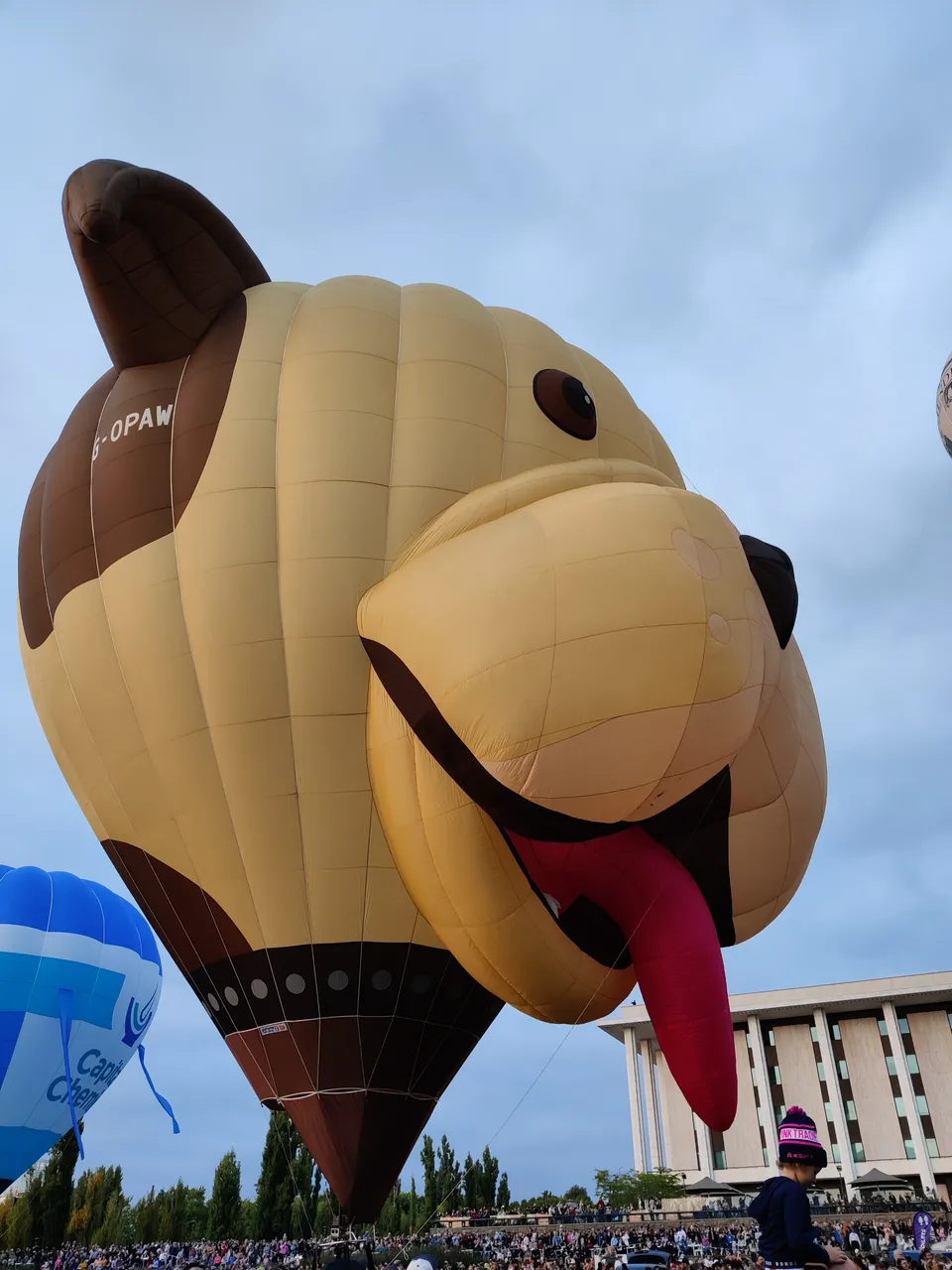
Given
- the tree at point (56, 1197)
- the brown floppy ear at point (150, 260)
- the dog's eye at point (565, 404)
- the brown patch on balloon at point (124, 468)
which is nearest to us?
the brown floppy ear at point (150, 260)

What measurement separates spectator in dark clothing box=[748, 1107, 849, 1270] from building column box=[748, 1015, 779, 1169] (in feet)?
142

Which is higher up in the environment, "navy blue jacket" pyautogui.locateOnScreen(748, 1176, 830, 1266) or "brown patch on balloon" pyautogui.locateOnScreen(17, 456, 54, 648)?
"brown patch on balloon" pyautogui.locateOnScreen(17, 456, 54, 648)

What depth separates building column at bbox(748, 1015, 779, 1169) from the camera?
137ft

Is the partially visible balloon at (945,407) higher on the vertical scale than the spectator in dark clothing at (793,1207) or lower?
higher

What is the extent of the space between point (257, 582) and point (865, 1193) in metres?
40.6

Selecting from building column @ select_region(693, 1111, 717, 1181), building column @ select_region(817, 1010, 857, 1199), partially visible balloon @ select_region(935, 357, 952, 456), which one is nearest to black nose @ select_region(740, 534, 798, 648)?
partially visible balloon @ select_region(935, 357, 952, 456)

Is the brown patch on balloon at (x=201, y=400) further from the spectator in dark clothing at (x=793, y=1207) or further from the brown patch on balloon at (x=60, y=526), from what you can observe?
the spectator in dark clothing at (x=793, y=1207)

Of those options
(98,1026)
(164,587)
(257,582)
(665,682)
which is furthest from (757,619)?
(98,1026)

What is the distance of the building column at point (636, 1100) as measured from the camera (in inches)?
1766

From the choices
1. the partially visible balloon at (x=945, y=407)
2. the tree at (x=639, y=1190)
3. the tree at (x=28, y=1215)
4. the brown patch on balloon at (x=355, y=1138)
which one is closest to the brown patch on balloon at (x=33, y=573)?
the brown patch on balloon at (x=355, y=1138)

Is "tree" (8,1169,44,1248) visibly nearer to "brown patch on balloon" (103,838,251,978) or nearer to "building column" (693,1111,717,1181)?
"brown patch on balloon" (103,838,251,978)

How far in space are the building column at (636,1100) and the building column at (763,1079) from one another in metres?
5.60

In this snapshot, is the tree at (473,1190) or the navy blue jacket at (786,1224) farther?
the tree at (473,1190)

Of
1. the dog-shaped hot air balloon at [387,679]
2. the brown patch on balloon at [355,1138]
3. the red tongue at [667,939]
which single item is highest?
the dog-shaped hot air balloon at [387,679]
